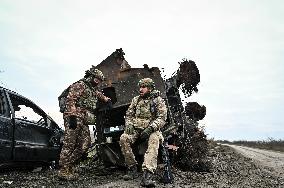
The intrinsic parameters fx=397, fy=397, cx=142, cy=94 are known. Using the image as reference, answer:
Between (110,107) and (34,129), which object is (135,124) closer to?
(110,107)

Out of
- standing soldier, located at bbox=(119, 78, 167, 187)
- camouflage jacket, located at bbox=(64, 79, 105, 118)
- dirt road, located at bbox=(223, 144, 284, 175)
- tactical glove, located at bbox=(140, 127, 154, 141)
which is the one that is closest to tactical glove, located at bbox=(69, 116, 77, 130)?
Result: camouflage jacket, located at bbox=(64, 79, 105, 118)

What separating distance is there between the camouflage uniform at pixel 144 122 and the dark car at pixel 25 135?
1904 millimetres

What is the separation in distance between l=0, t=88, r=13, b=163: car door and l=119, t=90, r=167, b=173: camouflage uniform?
1966 millimetres

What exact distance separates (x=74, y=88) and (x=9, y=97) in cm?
119

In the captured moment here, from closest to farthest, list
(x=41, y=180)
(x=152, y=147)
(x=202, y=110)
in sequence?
(x=152, y=147), (x=41, y=180), (x=202, y=110)

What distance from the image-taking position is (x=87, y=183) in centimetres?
678

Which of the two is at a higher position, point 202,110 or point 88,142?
point 202,110

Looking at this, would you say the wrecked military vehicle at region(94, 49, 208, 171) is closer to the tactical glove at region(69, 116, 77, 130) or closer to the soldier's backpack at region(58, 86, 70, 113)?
the soldier's backpack at region(58, 86, 70, 113)

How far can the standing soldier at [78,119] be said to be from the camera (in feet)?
23.3

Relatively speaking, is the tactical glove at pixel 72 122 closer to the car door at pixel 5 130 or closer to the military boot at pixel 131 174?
the car door at pixel 5 130

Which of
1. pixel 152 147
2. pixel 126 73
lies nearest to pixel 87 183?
pixel 152 147

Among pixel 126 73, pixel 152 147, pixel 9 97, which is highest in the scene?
pixel 126 73

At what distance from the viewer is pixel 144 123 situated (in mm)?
7141

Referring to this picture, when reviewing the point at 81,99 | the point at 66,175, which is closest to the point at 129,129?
the point at 81,99
